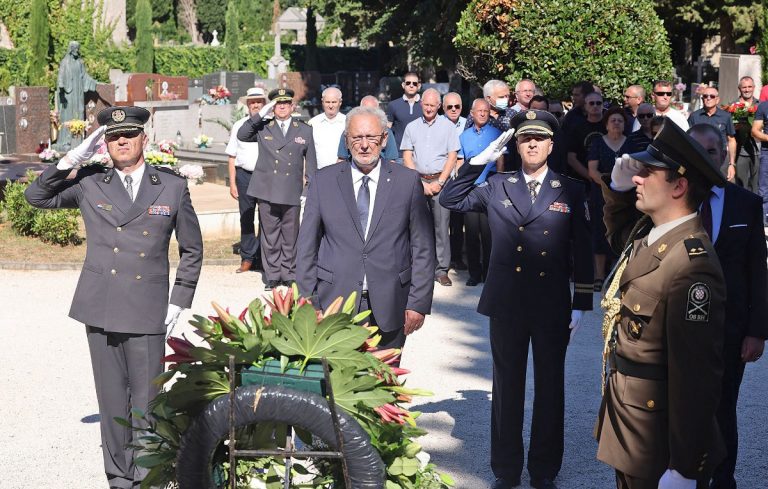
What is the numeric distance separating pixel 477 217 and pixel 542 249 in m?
5.68

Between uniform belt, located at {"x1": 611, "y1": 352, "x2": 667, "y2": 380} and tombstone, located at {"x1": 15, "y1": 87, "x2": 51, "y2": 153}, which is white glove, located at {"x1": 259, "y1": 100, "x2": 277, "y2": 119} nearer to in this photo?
uniform belt, located at {"x1": 611, "y1": 352, "x2": 667, "y2": 380}

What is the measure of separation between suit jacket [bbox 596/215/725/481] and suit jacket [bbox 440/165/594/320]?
1879 mm

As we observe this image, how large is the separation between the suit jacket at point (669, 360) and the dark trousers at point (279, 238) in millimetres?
7682

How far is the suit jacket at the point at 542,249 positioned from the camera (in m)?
6.25

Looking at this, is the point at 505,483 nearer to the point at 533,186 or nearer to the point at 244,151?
the point at 533,186

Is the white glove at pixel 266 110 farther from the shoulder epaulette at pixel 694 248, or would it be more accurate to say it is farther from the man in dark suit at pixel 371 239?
the shoulder epaulette at pixel 694 248

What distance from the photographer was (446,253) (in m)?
12.2

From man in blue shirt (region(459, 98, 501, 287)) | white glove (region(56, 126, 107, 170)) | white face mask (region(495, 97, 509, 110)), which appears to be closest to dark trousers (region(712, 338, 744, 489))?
white glove (region(56, 126, 107, 170))

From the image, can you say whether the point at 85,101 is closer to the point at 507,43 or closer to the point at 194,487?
the point at 507,43

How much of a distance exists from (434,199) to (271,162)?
1738mm

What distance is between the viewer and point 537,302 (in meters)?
6.25

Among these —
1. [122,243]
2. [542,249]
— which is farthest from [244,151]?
[542,249]

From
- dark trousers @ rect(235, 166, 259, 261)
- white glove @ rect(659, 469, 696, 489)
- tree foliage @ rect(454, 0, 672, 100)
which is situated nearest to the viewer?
white glove @ rect(659, 469, 696, 489)

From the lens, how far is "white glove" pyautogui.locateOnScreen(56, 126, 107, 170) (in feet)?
19.2
